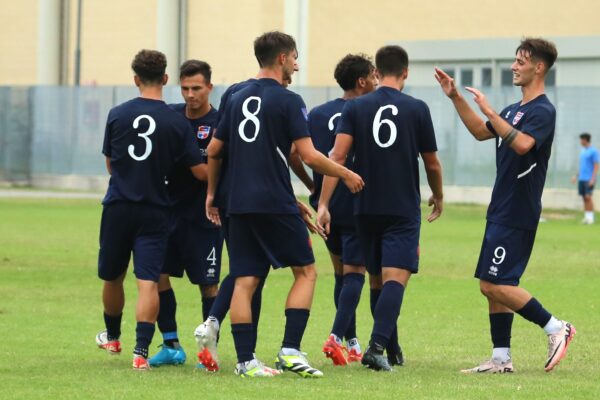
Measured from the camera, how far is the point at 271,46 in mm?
9445

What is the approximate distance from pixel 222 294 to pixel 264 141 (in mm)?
1271

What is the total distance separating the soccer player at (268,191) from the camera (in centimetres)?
937

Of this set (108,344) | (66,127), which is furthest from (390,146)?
(66,127)

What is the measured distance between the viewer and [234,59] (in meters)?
47.5

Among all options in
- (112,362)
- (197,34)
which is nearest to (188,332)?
(112,362)

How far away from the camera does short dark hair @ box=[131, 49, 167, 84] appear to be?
9906 millimetres

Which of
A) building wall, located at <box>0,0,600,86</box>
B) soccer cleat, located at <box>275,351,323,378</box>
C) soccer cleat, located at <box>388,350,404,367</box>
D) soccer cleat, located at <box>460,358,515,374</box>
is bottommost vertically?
soccer cleat, located at <box>388,350,404,367</box>

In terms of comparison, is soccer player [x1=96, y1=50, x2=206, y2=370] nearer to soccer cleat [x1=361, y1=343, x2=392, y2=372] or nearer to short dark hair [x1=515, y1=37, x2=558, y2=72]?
soccer cleat [x1=361, y1=343, x2=392, y2=372]

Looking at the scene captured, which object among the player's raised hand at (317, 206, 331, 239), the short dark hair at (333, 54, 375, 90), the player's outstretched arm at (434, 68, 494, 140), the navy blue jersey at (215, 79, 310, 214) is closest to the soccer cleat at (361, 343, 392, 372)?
the player's raised hand at (317, 206, 331, 239)

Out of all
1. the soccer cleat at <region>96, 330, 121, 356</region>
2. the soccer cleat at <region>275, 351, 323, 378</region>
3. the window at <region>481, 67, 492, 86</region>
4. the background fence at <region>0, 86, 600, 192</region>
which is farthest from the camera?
the window at <region>481, 67, 492, 86</region>

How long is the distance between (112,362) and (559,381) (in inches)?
129

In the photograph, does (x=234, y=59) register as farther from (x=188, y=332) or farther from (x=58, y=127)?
(x=188, y=332)

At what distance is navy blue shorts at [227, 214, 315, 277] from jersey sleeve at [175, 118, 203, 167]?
0.64 metres

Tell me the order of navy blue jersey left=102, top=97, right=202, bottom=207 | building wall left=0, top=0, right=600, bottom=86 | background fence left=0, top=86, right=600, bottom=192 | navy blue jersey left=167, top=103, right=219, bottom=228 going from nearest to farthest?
navy blue jersey left=102, top=97, right=202, bottom=207, navy blue jersey left=167, top=103, right=219, bottom=228, background fence left=0, top=86, right=600, bottom=192, building wall left=0, top=0, right=600, bottom=86
